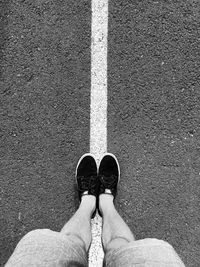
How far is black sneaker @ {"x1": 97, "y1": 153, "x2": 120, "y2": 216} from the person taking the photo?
98.9 inches

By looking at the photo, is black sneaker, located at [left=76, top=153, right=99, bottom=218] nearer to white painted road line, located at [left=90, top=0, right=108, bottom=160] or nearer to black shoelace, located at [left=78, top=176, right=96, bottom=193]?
black shoelace, located at [left=78, top=176, right=96, bottom=193]

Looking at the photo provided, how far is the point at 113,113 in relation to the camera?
2.53 meters

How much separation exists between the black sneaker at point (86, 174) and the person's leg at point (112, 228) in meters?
0.12

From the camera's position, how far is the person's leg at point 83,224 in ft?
7.25

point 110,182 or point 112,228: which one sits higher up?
point 110,182

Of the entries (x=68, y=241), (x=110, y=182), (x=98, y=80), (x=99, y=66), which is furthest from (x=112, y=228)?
(x=99, y=66)

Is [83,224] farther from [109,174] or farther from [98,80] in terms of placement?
[98,80]

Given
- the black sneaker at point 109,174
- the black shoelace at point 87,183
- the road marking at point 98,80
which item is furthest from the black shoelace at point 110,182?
the road marking at point 98,80

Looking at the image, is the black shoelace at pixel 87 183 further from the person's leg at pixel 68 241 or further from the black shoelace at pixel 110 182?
the black shoelace at pixel 110 182

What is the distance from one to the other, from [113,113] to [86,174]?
0.50 meters

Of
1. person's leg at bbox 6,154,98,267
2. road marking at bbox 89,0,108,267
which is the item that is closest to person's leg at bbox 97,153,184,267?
person's leg at bbox 6,154,98,267

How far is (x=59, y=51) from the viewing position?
8.34 ft

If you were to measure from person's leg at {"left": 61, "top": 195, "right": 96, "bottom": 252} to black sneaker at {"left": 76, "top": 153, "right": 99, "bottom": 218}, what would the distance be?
0.05 metres

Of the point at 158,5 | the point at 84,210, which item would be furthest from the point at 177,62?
the point at 84,210
